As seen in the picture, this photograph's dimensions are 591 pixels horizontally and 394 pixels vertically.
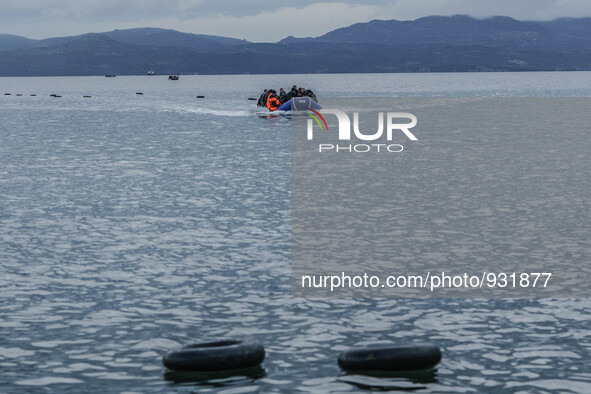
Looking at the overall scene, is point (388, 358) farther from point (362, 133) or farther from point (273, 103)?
point (273, 103)

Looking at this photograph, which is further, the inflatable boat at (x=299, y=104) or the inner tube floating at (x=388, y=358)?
the inflatable boat at (x=299, y=104)

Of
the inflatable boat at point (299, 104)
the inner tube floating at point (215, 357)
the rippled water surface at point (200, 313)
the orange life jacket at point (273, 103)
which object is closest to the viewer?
the rippled water surface at point (200, 313)

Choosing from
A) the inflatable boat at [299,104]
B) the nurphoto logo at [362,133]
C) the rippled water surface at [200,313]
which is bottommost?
the rippled water surface at [200,313]

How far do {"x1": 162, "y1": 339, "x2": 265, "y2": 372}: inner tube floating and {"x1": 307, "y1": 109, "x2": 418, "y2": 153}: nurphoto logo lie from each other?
48.9m

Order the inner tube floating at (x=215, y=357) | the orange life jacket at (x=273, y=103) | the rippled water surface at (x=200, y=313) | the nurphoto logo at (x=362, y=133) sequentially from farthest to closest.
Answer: the orange life jacket at (x=273, y=103)
the nurphoto logo at (x=362, y=133)
the inner tube floating at (x=215, y=357)
the rippled water surface at (x=200, y=313)

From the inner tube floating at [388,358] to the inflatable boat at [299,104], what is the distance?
294 feet

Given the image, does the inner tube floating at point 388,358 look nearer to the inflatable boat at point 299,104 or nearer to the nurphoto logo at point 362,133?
the nurphoto logo at point 362,133

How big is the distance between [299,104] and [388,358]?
90.5 metres

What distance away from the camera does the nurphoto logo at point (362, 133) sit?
68.3 m

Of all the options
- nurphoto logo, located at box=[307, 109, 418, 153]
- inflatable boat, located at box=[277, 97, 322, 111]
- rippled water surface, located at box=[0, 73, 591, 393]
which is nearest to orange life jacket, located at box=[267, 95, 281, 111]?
inflatable boat, located at box=[277, 97, 322, 111]

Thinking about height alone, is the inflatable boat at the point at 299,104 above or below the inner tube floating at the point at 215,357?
above

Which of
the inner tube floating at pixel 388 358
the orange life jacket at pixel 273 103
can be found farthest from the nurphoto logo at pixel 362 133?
the inner tube floating at pixel 388 358

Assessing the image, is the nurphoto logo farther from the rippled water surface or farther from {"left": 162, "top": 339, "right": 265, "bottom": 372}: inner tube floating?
{"left": 162, "top": 339, "right": 265, "bottom": 372}: inner tube floating

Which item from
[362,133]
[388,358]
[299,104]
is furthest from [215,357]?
[299,104]
